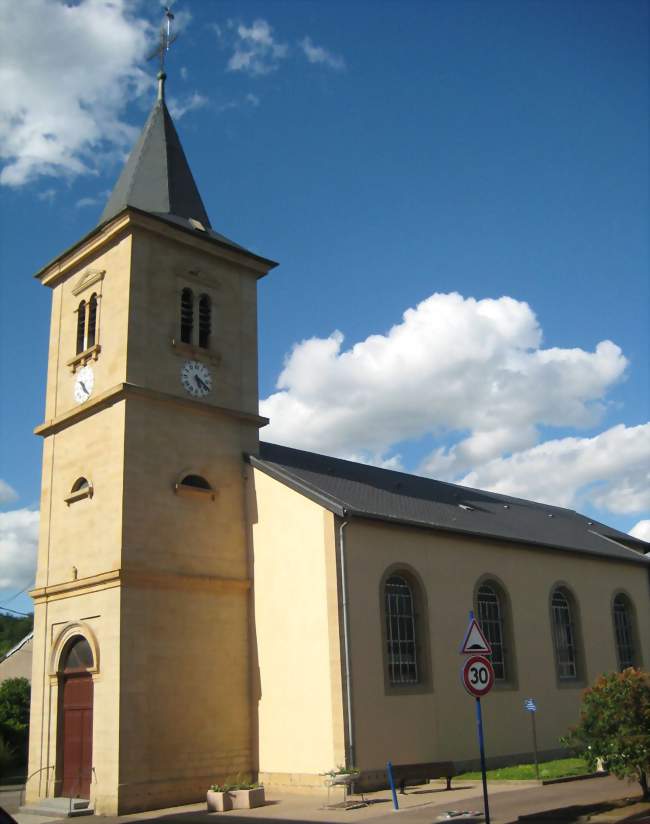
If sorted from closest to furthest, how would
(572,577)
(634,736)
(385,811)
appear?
(634,736), (385,811), (572,577)

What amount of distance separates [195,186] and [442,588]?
14.7 m

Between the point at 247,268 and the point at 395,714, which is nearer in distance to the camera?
the point at 395,714

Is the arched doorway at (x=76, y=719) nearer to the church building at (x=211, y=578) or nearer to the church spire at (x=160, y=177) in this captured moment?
the church building at (x=211, y=578)

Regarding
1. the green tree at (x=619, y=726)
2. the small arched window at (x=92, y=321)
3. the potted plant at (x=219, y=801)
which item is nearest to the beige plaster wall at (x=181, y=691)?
the potted plant at (x=219, y=801)

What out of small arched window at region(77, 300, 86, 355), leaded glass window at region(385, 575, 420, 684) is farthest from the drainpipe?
small arched window at region(77, 300, 86, 355)

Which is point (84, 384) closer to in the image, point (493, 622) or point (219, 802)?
point (219, 802)

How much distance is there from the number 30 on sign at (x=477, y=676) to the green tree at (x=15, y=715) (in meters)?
21.9

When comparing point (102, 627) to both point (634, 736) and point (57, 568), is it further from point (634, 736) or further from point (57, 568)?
point (634, 736)

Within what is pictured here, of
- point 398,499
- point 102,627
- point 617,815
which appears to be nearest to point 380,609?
point 398,499

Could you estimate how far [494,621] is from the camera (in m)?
24.8

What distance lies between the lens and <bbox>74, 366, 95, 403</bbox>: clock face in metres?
23.1

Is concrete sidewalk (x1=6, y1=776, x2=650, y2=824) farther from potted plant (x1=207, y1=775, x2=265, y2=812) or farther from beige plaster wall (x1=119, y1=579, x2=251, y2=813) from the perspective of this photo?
beige plaster wall (x1=119, y1=579, x2=251, y2=813)

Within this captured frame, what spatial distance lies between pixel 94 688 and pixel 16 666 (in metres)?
15.1

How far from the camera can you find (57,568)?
22453 mm
